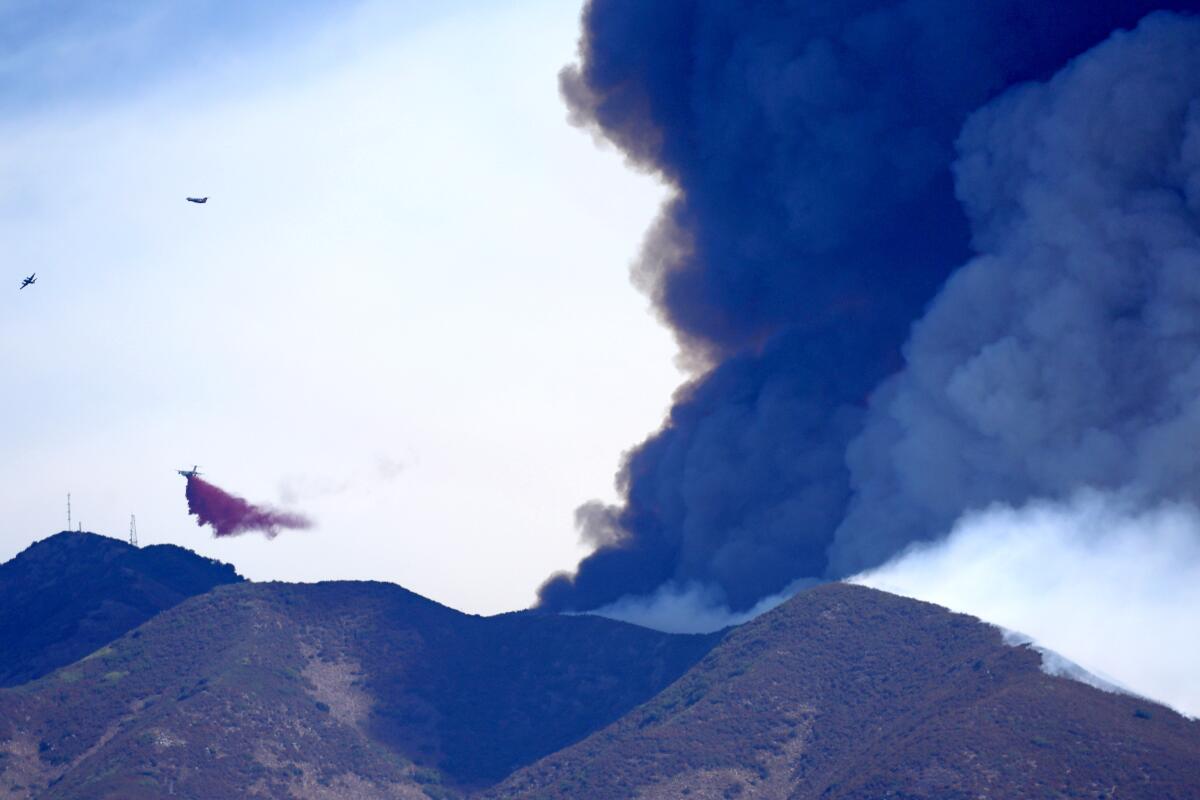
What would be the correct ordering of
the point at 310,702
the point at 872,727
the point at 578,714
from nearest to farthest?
the point at 872,727
the point at 310,702
the point at 578,714

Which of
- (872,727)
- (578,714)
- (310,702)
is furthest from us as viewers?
(578,714)

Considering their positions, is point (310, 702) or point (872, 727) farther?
point (310, 702)

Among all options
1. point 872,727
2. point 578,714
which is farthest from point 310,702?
point 872,727

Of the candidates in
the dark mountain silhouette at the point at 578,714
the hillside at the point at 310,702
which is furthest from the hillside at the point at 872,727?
the hillside at the point at 310,702

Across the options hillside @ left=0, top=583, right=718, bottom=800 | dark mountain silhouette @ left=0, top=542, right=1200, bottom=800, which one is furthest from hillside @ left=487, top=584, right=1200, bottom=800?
hillside @ left=0, top=583, right=718, bottom=800

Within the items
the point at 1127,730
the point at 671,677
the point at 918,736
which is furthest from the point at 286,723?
the point at 1127,730

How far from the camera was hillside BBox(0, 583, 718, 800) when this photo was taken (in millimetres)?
167625

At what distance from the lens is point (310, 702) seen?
18050 cm

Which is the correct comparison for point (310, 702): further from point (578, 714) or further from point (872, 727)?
point (872, 727)

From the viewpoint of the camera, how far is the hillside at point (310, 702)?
168 meters

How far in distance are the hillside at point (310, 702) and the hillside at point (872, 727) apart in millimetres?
10250

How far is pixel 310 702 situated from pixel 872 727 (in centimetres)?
5034

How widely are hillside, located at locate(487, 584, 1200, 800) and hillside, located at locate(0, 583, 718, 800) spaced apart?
1025cm

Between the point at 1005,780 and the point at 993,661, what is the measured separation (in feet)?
65.4
